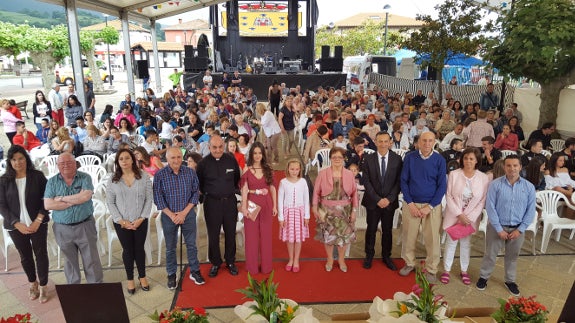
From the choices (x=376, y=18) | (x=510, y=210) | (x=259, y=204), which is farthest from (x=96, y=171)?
(x=376, y=18)

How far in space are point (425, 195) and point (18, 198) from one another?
152 inches

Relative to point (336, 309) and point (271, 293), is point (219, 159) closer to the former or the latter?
point (336, 309)

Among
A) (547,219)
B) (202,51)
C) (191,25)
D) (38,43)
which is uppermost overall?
(191,25)

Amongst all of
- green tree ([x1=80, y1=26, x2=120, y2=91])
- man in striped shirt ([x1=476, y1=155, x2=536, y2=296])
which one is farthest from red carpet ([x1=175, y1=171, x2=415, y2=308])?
green tree ([x1=80, y1=26, x2=120, y2=91])

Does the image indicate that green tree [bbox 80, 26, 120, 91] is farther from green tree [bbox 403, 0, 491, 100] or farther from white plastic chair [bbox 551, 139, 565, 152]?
white plastic chair [bbox 551, 139, 565, 152]

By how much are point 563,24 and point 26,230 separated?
26.9 ft

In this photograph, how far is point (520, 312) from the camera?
1768mm

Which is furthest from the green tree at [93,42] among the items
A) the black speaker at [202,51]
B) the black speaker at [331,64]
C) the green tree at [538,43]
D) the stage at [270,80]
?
the green tree at [538,43]

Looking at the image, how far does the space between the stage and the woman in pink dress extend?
15919 millimetres

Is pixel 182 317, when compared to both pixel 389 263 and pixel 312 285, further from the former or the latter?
pixel 389 263

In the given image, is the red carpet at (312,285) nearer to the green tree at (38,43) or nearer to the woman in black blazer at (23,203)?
the woman in black blazer at (23,203)

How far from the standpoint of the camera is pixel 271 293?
1701 millimetres

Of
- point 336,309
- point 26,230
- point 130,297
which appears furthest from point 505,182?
point 26,230

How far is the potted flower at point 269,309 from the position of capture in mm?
1623
